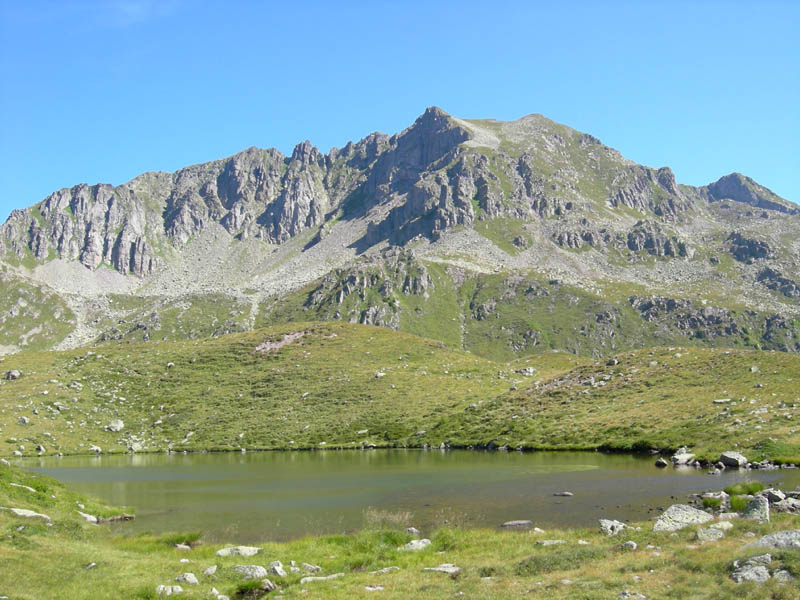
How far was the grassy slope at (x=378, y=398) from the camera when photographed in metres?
62.8

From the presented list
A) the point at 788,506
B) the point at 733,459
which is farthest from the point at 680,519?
the point at 733,459

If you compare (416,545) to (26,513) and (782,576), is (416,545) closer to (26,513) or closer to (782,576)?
(782,576)

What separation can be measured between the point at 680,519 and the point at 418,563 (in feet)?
38.2

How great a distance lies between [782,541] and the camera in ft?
58.7

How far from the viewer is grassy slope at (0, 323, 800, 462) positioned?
6275cm

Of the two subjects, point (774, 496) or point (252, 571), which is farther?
point (774, 496)

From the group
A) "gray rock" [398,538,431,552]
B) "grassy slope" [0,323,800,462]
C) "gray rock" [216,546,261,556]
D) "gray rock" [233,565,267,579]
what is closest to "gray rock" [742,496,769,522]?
"gray rock" [398,538,431,552]

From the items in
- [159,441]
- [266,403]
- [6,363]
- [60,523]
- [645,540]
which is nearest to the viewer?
[645,540]

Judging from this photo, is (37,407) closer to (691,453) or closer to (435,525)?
(435,525)

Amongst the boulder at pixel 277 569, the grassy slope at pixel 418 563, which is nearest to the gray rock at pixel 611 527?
the grassy slope at pixel 418 563

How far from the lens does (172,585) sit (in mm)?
19797

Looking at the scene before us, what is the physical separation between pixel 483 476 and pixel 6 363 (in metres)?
108

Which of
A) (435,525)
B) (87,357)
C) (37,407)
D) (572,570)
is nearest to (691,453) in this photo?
(435,525)

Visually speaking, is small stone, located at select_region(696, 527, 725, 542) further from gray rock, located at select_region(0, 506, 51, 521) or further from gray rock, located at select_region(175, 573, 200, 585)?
gray rock, located at select_region(0, 506, 51, 521)
